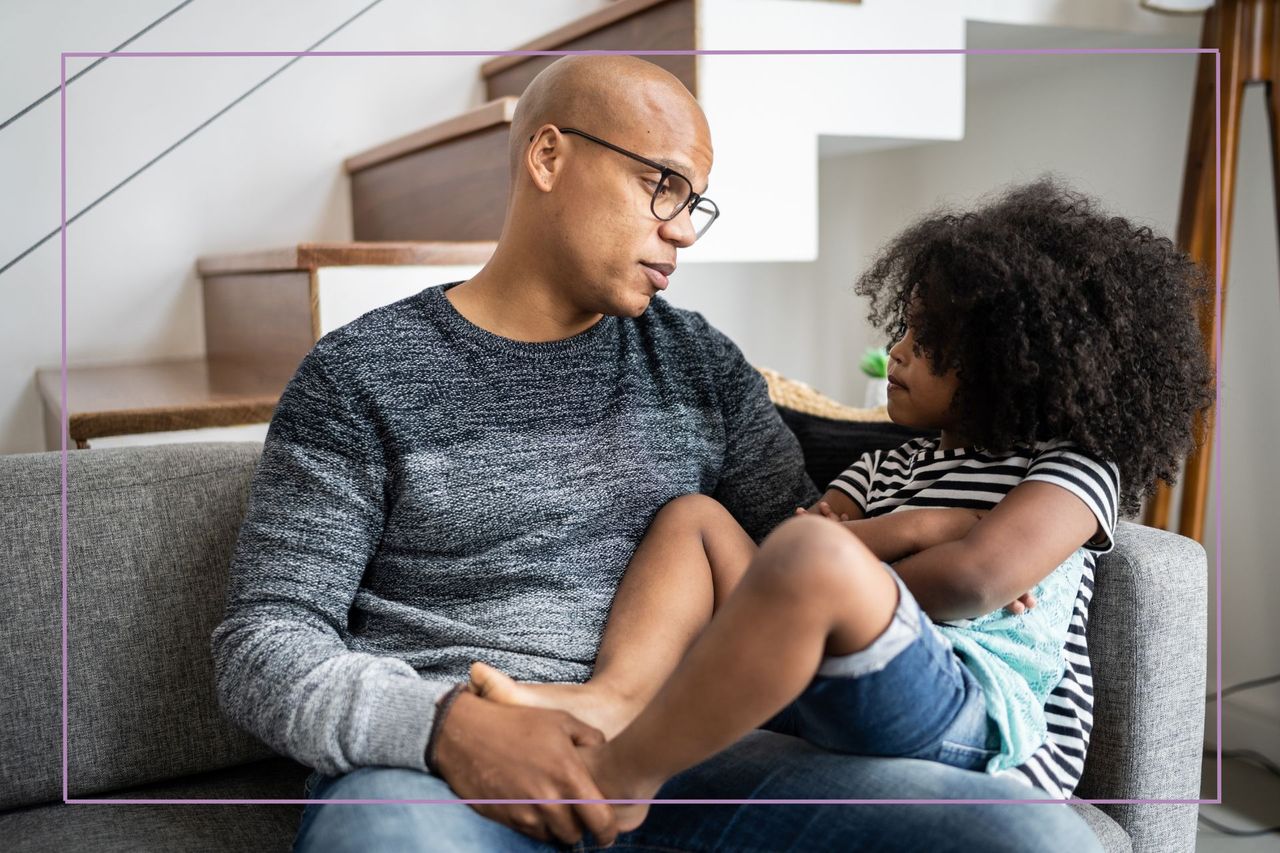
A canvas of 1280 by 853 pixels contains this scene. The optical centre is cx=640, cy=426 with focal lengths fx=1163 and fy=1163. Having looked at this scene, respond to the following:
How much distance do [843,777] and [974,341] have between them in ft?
1.30

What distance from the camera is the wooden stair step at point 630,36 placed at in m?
1.69

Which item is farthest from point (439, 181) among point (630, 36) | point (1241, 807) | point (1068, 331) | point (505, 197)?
point (1241, 807)

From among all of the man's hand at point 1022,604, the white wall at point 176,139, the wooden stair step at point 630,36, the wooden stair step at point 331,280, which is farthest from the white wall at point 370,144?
the man's hand at point 1022,604

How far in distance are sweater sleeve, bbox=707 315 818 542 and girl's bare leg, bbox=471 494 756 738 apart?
0.08 m

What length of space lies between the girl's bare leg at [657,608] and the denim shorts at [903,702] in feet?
0.45

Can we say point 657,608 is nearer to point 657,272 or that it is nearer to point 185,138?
point 657,272

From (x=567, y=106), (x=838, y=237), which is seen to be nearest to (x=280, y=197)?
(x=838, y=237)

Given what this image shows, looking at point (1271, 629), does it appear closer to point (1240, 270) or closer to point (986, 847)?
point (1240, 270)

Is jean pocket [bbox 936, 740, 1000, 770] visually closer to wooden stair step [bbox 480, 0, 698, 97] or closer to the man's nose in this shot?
the man's nose

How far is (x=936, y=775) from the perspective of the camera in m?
0.86

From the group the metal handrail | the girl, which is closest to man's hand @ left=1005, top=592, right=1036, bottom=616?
the girl

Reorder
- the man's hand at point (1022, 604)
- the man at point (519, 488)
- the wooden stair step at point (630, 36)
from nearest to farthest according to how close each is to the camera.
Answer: the man at point (519, 488) < the man's hand at point (1022, 604) < the wooden stair step at point (630, 36)

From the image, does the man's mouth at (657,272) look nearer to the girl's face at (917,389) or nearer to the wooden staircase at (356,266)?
the girl's face at (917,389)

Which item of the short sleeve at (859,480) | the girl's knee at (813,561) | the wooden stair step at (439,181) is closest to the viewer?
the girl's knee at (813,561)
